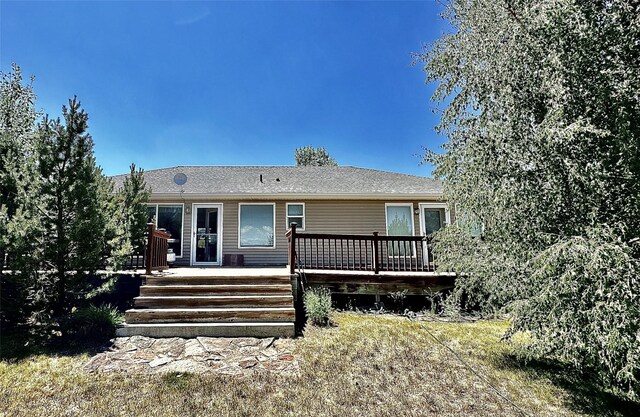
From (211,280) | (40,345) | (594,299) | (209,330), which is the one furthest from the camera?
(211,280)

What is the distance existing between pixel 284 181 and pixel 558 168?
9.61 meters

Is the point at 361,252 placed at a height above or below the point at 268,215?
below

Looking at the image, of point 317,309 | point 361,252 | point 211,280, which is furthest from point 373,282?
point 211,280

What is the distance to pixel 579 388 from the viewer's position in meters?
4.43

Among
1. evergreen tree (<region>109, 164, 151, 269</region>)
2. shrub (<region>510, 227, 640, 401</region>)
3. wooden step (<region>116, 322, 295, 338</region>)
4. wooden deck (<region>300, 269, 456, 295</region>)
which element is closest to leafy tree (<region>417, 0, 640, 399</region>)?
shrub (<region>510, 227, 640, 401</region>)

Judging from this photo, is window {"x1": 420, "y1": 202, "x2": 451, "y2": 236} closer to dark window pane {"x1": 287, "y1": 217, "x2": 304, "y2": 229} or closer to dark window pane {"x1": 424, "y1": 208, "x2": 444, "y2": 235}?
dark window pane {"x1": 424, "y1": 208, "x2": 444, "y2": 235}

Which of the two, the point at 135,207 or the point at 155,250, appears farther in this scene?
the point at 135,207

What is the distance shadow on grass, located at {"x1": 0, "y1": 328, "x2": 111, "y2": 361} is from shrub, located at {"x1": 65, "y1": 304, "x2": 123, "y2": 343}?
0.09 metres

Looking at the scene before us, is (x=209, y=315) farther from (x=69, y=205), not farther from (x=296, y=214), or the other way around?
(x=296, y=214)

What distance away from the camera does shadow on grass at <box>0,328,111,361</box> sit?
15.5 feet

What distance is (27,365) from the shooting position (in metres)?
4.39

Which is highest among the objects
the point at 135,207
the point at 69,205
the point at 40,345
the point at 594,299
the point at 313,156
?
the point at 313,156

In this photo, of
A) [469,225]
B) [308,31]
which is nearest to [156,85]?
[308,31]

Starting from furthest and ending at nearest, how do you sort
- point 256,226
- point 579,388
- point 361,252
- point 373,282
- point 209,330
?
1. point 256,226
2. point 361,252
3. point 373,282
4. point 209,330
5. point 579,388
